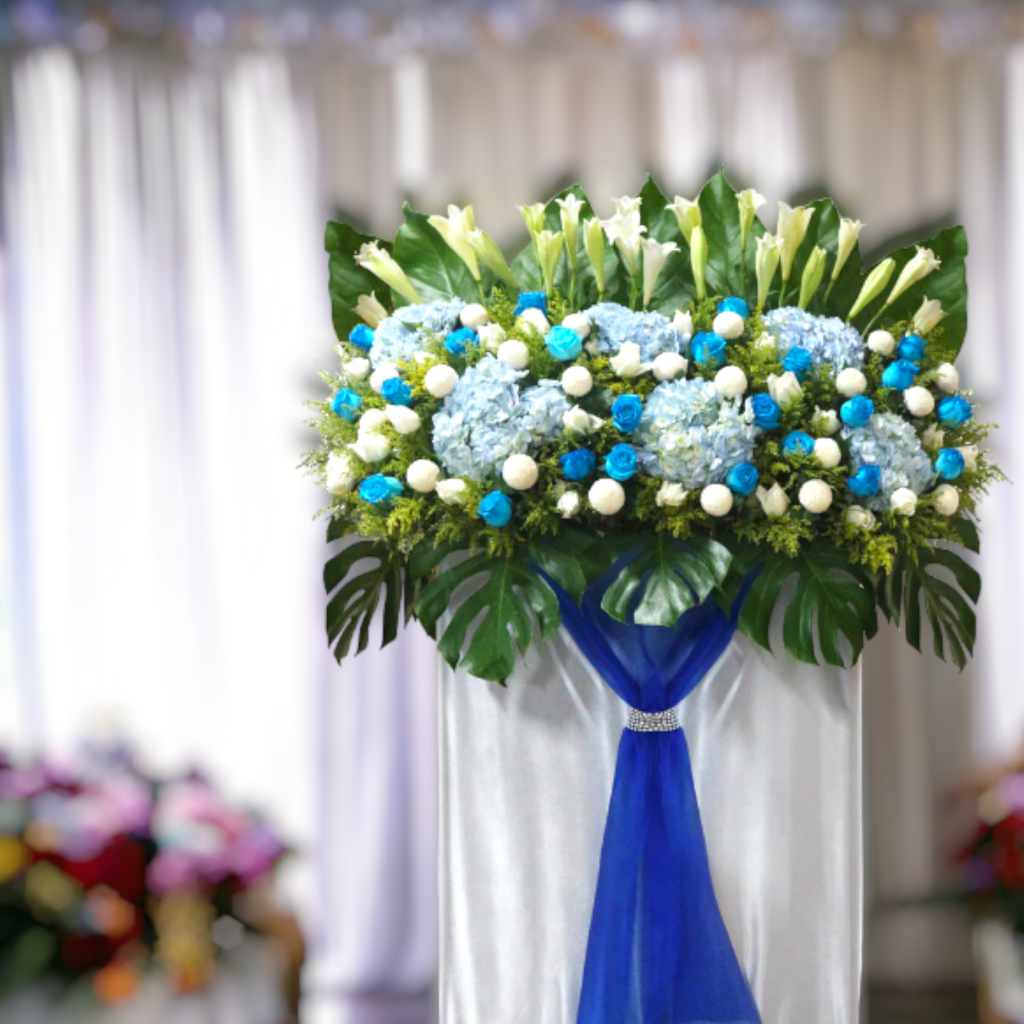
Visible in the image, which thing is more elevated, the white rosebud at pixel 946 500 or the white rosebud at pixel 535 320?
the white rosebud at pixel 535 320

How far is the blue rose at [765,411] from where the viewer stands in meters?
1.12

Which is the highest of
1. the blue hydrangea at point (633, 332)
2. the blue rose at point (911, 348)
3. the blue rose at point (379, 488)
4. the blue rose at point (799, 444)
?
the blue hydrangea at point (633, 332)

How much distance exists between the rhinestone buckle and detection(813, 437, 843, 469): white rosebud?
0.31 m

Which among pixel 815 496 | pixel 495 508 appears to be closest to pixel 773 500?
pixel 815 496

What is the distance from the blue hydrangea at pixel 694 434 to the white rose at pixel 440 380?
186 millimetres

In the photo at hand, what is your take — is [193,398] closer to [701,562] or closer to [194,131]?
[194,131]

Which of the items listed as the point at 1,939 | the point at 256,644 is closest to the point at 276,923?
the point at 1,939

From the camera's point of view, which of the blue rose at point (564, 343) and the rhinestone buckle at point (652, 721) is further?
the rhinestone buckle at point (652, 721)

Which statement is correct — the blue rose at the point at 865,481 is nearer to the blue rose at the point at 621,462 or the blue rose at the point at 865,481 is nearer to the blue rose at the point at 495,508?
the blue rose at the point at 621,462

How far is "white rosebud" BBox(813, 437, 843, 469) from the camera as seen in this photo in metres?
1.11

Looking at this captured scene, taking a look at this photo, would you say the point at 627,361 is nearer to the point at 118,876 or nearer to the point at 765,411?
the point at 765,411

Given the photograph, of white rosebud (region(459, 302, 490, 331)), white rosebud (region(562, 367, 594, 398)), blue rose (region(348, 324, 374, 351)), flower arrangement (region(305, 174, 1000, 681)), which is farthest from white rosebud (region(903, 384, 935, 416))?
blue rose (region(348, 324, 374, 351))

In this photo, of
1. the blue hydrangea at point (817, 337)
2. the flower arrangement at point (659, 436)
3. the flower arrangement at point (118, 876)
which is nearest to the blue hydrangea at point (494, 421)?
the flower arrangement at point (659, 436)

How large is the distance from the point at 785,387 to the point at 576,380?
20 centimetres
